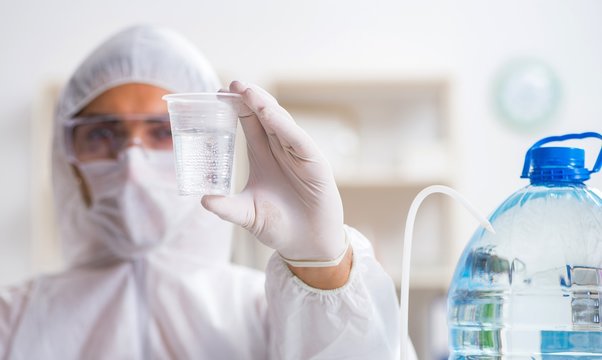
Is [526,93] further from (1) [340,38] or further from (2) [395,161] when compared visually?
(1) [340,38]

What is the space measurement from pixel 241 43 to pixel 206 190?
2736 mm

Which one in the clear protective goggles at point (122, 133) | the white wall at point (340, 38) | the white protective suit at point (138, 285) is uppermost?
the white wall at point (340, 38)

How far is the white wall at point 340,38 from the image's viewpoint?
3.44m

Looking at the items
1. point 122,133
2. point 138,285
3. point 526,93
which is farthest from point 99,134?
point 526,93

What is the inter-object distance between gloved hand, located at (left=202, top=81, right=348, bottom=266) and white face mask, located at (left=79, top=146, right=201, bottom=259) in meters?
0.54

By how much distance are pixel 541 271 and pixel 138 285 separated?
2.90 feet

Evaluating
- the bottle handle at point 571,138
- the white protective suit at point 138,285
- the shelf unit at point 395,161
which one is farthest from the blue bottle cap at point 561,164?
the shelf unit at point 395,161

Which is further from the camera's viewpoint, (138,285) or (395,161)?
(395,161)

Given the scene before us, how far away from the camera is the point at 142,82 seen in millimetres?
1491

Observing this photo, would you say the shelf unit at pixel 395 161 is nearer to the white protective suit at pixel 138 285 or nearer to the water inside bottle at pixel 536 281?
the white protective suit at pixel 138 285

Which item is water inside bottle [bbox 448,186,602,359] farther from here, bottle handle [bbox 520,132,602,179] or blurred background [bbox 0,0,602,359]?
blurred background [bbox 0,0,602,359]

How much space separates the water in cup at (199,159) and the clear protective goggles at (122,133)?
608 millimetres

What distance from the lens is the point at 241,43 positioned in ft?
11.4

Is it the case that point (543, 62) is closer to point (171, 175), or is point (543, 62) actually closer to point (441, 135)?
point (441, 135)
